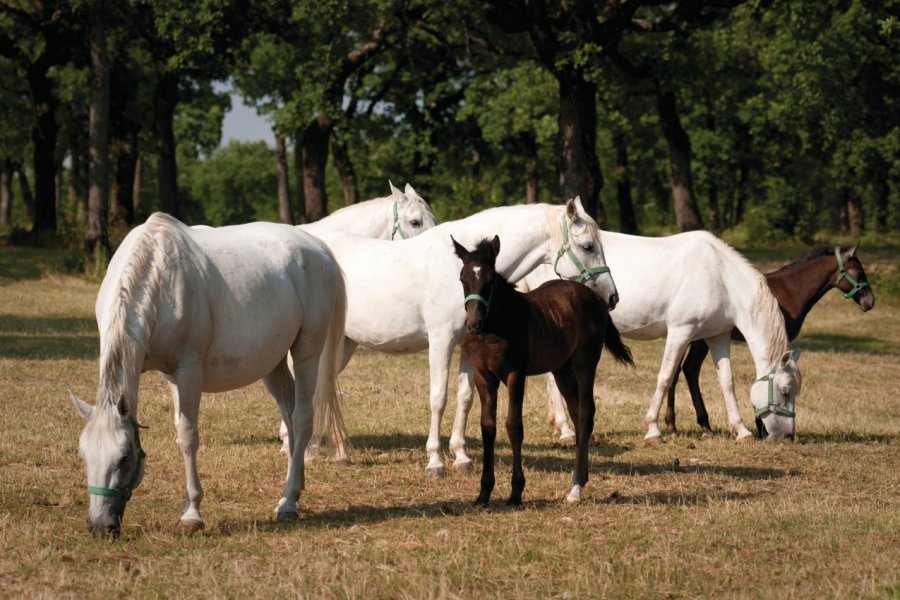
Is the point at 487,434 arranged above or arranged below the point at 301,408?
below

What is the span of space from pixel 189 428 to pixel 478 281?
2204 mm

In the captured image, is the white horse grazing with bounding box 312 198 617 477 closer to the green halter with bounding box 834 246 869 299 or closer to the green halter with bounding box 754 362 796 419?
the green halter with bounding box 754 362 796 419

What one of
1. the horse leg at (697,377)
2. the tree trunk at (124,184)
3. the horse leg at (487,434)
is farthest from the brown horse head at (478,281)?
the tree trunk at (124,184)

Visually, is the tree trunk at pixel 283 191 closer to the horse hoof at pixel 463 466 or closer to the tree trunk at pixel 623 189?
the tree trunk at pixel 623 189

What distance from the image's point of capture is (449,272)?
9969 mm

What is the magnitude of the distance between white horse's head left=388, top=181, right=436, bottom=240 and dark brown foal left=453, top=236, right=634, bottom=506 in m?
3.71

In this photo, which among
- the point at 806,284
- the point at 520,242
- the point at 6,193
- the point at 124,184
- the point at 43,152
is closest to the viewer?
the point at 520,242

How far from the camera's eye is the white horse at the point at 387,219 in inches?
488

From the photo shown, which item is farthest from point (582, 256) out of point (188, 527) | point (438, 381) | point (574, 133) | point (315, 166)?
point (315, 166)

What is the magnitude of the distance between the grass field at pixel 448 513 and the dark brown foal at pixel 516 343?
448 mm

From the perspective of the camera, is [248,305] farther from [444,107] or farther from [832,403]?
[444,107]

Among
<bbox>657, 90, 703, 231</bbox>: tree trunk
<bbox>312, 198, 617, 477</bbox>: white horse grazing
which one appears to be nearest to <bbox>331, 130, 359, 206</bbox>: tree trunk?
<bbox>657, 90, 703, 231</bbox>: tree trunk

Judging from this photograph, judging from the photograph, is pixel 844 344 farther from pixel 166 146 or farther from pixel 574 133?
pixel 166 146

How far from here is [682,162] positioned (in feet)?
114
